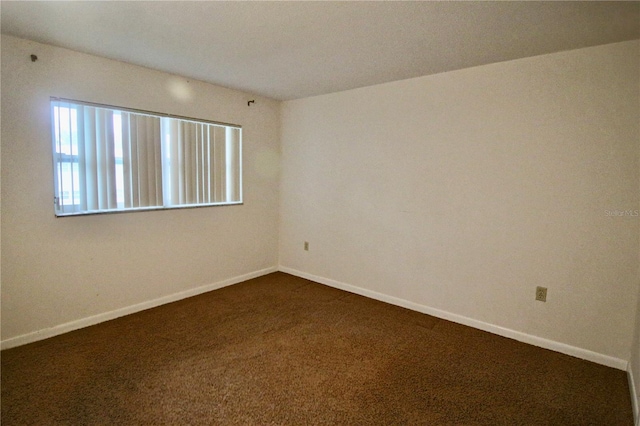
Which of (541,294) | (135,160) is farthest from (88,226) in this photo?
(541,294)

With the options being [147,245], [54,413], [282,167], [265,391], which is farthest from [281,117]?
[54,413]

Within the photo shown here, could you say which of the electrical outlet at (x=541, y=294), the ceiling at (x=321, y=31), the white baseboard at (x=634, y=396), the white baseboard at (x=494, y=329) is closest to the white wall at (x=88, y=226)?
the ceiling at (x=321, y=31)

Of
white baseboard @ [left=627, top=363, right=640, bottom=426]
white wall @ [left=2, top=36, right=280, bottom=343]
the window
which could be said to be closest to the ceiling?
white wall @ [left=2, top=36, right=280, bottom=343]

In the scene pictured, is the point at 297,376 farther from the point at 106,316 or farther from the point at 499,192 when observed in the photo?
the point at 499,192

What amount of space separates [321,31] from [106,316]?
2.91m

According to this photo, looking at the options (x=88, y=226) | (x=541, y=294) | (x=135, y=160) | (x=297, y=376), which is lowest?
(x=297, y=376)

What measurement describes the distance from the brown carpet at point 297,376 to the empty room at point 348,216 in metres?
0.02

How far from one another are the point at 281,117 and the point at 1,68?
8.79 ft

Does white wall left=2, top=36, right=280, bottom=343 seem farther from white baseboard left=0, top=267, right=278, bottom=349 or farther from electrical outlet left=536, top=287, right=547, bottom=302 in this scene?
electrical outlet left=536, top=287, right=547, bottom=302

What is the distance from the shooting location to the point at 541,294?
264 centimetres

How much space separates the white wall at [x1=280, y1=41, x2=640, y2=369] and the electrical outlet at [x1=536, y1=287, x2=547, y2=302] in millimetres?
46

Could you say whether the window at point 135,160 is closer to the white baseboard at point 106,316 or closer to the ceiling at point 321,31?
the ceiling at point 321,31

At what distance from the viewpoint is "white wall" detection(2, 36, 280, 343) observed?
2.42m

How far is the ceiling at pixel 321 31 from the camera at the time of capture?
1.88m
